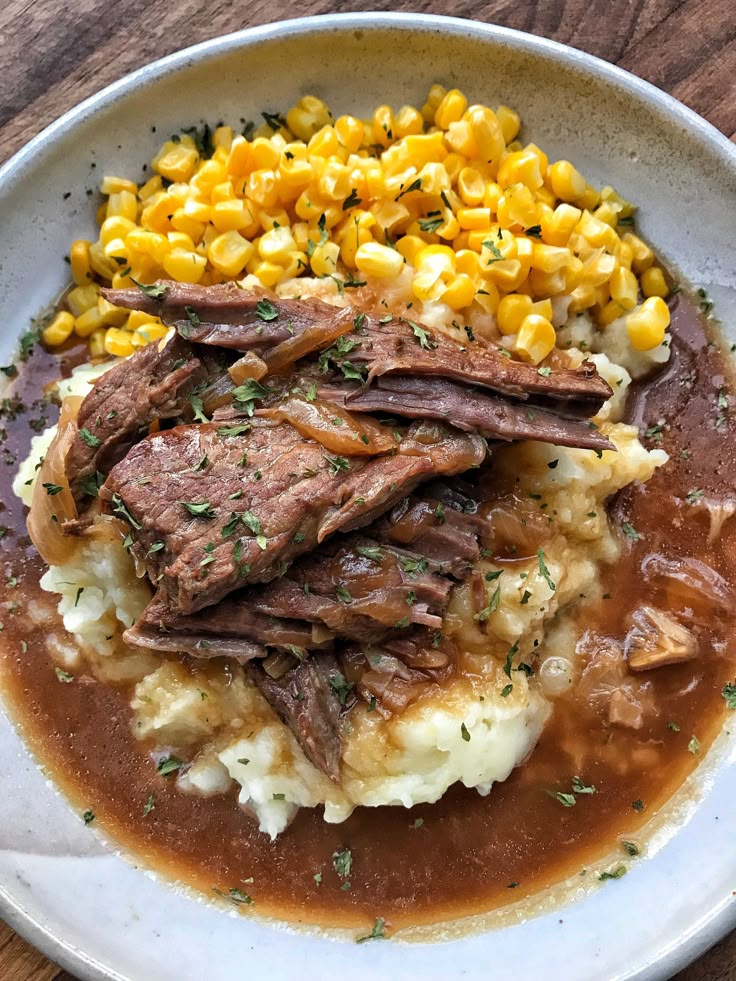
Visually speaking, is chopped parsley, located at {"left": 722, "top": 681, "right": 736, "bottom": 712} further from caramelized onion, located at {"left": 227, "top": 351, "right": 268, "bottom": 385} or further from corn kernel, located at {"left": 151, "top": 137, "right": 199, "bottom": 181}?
corn kernel, located at {"left": 151, "top": 137, "right": 199, "bottom": 181}

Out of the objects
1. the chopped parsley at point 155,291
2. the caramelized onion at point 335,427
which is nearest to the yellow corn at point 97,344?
the chopped parsley at point 155,291

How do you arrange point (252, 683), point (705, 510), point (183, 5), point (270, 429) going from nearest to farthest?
point (270, 429)
point (252, 683)
point (705, 510)
point (183, 5)

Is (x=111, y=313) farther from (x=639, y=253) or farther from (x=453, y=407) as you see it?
(x=639, y=253)

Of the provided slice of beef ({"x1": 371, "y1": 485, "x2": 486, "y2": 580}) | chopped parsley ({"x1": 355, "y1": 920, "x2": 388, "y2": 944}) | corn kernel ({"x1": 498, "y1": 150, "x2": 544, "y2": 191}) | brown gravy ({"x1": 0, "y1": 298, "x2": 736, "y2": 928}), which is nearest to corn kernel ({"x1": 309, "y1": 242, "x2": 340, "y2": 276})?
corn kernel ({"x1": 498, "y1": 150, "x2": 544, "y2": 191})

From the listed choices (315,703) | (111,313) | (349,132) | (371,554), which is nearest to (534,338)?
(371,554)

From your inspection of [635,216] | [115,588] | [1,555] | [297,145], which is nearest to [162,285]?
[297,145]

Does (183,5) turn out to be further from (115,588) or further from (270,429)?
(115,588)
